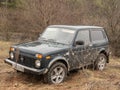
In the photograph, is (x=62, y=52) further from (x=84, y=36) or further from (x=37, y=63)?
(x=84, y=36)

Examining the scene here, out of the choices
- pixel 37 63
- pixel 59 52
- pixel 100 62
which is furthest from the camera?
pixel 100 62

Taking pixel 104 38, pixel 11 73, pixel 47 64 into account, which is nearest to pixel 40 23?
pixel 104 38

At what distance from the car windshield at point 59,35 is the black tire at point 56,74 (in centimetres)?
95

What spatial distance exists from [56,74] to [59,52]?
70 centimetres

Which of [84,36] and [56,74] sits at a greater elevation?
[84,36]

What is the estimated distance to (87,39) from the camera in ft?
25.5

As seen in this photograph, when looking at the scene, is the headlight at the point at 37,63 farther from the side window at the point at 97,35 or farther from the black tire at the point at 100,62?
the black tire at the point at 100,62

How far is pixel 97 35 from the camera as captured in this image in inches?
329

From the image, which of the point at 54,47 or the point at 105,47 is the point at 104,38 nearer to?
the point at 105,47

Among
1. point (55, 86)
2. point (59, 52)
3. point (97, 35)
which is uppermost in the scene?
point (97, 35)

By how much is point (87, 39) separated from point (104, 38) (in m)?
1.30

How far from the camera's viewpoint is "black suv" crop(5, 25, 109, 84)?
604cm

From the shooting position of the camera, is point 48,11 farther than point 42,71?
Yes

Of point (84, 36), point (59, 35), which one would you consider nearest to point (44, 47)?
point (59, 35)
